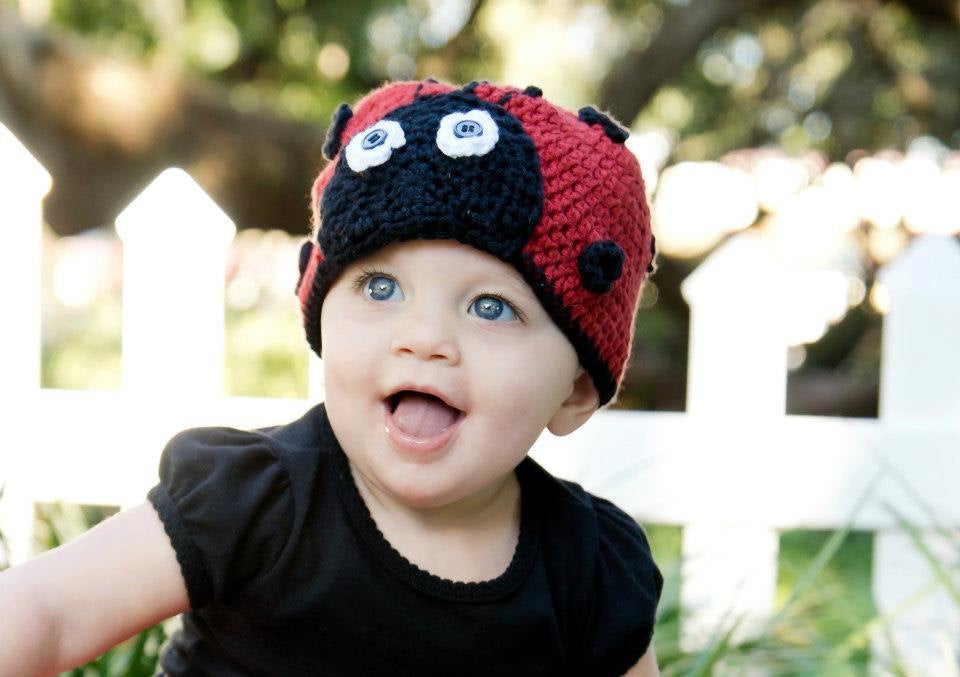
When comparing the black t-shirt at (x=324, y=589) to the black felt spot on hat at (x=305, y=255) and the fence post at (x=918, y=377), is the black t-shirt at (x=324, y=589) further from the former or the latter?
the fence post at (x=918, y=377)

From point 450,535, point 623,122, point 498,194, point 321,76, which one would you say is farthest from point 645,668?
point 321,76

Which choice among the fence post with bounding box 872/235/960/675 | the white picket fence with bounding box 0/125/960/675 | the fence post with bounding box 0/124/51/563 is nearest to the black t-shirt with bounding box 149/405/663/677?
the white picket fence with bounding box 0/125/960/675

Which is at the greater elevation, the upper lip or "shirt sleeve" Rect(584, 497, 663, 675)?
the upper lip

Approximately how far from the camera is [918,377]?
9.37ft

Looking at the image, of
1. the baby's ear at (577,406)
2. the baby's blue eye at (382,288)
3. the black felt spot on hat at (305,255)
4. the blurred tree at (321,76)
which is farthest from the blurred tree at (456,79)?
the baby's blue eye at (382,288)

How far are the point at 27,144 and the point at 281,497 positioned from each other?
4.27 m

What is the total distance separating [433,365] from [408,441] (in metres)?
0.10

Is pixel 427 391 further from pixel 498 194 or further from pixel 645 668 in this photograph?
pixel 645 668

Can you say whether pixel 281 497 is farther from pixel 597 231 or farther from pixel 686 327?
pixel 686 327

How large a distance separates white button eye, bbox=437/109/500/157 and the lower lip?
32 cm

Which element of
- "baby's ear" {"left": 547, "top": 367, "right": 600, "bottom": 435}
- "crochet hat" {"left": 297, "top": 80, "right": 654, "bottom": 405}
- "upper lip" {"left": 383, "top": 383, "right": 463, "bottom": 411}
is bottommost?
"baby's ear" {"left": 547, "top": 367, "right": 600, "bottom": 435}

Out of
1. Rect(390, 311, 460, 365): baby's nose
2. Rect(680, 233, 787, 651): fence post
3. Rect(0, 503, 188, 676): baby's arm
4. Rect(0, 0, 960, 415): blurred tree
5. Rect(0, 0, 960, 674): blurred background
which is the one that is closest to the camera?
Rect(0, 503, 188, 676): baby's arm

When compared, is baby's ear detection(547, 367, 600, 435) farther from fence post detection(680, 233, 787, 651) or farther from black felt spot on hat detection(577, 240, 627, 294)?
fence post detection(680, 233, 787, 651)

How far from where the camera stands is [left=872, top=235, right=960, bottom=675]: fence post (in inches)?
110
